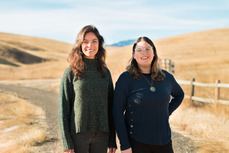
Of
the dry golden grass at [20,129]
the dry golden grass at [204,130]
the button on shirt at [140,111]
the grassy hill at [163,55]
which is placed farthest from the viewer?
the grassy hill at [163,55]

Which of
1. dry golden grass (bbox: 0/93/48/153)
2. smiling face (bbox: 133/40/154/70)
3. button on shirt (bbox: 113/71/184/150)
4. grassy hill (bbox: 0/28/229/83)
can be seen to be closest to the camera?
button on shirt (bbox: 113/71/184/150)

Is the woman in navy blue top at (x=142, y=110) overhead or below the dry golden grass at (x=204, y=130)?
overhead

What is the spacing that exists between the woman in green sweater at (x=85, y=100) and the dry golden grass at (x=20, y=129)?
244 centimetres

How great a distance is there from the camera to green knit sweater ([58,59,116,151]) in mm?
2176

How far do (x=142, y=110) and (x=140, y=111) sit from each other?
21 millimetres

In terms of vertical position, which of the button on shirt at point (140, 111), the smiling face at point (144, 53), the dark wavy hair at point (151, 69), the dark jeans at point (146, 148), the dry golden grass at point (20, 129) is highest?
the smiling face at point (144, 53)

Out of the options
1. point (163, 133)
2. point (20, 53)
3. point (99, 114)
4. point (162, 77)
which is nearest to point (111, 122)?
point (99, 114)

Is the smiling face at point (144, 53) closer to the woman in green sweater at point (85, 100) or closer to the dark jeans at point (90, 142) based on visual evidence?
the woman in green sweater at point (85, 100)

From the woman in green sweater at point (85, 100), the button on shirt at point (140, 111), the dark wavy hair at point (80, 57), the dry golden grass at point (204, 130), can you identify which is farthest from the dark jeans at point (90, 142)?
the dry golden grass at point (204, 130)

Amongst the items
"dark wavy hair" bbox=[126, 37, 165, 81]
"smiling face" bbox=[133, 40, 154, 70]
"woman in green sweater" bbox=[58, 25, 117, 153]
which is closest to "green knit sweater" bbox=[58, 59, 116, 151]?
"woman in green sweater" bbox=[58, 25, 117, 153]

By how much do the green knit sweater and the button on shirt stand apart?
16 centimetres

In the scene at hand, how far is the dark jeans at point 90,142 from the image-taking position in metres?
2.21

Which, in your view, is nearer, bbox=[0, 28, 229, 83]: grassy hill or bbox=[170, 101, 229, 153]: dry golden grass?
bbox=[170, 101, 229, 153]: dry golden grass

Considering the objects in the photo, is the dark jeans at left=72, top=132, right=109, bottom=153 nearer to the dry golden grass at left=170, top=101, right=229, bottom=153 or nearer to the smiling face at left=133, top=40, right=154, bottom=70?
the smiling face at left=133, top=40, right=154, bottom=70
